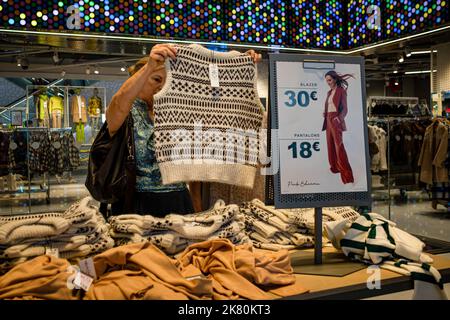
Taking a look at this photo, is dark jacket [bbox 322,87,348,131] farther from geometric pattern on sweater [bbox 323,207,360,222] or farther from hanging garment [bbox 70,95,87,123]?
hanging garment [bbox 70,95,87,123]

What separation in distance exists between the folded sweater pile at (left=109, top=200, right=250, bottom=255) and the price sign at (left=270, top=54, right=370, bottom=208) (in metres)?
0.19

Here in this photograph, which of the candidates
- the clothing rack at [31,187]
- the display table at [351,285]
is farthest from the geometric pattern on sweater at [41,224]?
the clothing rack at [31,187]

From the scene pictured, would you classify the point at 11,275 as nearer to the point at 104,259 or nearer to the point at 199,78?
the point at 104,259

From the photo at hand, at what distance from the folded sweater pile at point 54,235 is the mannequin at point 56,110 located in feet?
17.3

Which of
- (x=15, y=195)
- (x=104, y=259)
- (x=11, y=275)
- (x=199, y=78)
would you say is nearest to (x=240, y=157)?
(x=199, y=78)

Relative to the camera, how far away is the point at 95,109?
657 centimetres

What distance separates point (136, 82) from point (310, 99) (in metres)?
0.70

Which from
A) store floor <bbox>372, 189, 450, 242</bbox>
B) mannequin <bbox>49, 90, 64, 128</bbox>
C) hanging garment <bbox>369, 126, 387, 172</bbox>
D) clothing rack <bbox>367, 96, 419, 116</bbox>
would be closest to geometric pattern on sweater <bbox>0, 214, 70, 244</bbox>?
store floor <bbox>372, 189, 450, 242</bbox>

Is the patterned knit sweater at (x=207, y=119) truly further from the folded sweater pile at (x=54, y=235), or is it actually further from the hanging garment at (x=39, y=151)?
the hanging garment at (x=39, y=151)

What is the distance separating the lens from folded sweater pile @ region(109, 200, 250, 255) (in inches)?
55.3

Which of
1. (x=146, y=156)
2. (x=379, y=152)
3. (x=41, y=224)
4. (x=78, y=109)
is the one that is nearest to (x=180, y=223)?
(x=41, y=224)

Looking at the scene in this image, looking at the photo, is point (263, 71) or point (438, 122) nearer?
point (263, 71)

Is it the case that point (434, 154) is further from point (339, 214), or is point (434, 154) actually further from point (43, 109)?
point (43, 109)

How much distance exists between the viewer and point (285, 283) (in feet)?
→ 4.09
